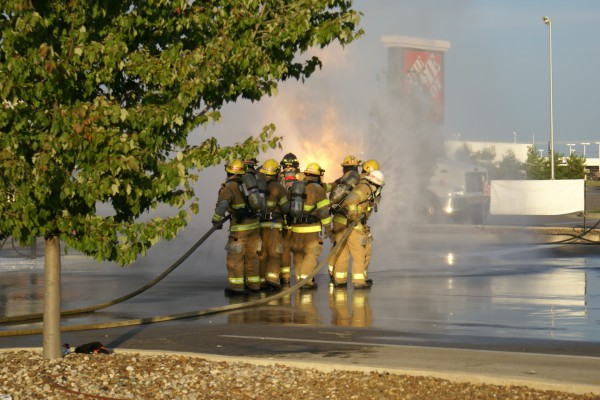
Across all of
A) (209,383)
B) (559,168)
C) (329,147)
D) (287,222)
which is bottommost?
(209,383)

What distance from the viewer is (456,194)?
45.2 m

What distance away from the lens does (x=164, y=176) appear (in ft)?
28.3

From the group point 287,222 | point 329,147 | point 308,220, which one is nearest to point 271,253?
point 308,220

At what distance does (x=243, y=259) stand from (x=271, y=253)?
59 cm

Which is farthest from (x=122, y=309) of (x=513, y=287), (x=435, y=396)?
(x=435, y=396)

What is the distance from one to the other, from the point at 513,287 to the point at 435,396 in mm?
9580

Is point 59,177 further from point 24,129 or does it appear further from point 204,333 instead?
point 204,333

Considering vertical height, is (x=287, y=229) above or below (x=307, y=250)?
above

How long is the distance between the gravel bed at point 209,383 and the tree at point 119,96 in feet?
2.27

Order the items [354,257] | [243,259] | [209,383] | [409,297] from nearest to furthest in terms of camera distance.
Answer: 1. [209,383]
2. [409,297]
3. [243,259]
4. [354,257]

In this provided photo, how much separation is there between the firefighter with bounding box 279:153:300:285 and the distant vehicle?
1946 centimetres

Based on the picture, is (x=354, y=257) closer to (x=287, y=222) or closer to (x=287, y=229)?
(x=287, y=222)

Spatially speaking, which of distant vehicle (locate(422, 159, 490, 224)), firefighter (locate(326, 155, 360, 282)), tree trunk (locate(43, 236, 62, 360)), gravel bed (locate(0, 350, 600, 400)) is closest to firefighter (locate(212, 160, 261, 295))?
firefighter (locate(326, 155, 360, 282))

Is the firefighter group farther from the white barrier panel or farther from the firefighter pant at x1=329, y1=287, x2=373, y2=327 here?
the white barrier panel
